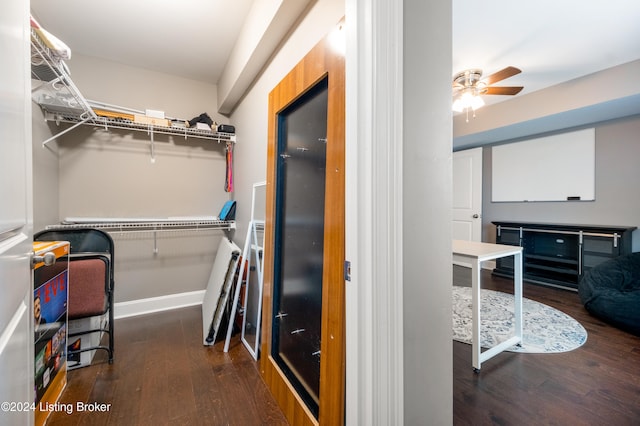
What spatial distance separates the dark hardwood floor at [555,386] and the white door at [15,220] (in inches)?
72.5

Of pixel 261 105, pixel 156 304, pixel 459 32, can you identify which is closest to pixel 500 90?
pixel 459 32

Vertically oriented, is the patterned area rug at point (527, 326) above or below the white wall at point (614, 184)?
below

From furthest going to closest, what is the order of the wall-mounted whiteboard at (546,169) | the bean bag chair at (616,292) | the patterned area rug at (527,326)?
the wall-mounted whiteboard at (546,169)
the bean bag chair at (616,292)
the patterned area rug at (527,326)

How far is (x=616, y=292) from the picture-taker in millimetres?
2576

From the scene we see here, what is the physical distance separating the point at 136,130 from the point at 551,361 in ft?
14.1

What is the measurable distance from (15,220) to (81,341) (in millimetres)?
1834

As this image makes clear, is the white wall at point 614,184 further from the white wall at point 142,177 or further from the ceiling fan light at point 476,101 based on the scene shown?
the white wall at point 142,177

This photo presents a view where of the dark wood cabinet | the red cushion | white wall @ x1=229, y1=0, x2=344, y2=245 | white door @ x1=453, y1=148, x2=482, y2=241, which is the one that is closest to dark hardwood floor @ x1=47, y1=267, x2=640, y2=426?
the red cushion

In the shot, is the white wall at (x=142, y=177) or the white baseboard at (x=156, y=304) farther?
the white baseboard at (x=156, y=304)

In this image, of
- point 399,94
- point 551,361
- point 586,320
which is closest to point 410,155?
point 399,94

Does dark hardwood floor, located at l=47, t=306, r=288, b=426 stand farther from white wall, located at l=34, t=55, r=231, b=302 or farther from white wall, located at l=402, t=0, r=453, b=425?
white wall, located at l=402, t=0, r=453, b=425

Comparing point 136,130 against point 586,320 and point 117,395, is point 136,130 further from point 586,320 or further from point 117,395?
point 586,320

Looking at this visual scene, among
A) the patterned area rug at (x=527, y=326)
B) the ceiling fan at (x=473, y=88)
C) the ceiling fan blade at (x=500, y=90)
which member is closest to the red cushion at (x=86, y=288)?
the patterned area rug at (x=527, y=326)

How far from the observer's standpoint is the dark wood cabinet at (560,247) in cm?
320
